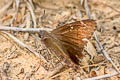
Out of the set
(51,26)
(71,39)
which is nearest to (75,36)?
(71,39)

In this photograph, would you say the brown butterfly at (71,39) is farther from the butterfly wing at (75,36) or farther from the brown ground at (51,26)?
the brown ground at (51,26)

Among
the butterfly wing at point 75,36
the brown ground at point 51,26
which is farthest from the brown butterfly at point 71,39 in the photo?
the brown ground at point 51,26

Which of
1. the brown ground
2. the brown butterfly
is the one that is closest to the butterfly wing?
the brown butterfly

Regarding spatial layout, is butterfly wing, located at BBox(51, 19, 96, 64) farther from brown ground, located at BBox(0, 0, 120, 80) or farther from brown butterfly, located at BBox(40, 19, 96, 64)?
brown ground, located at BBox(0, 0, 120, 80)

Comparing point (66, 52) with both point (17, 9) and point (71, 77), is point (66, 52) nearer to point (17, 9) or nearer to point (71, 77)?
point (71, 77)

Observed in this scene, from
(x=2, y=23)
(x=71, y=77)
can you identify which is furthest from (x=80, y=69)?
(x=2, y=23)

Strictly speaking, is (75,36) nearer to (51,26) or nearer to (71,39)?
(71,39)

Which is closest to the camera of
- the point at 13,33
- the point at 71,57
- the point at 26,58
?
the point at 71,57
